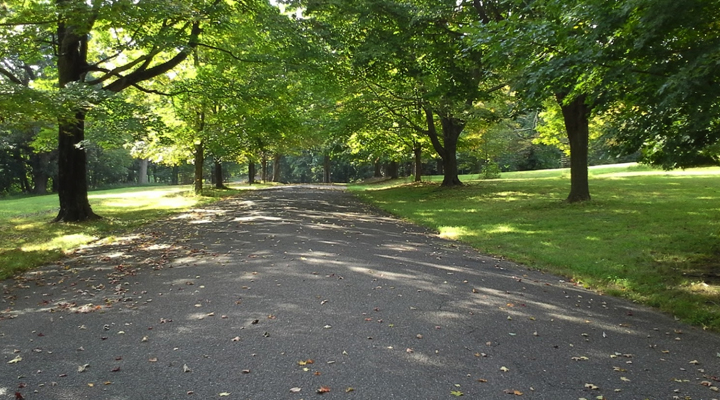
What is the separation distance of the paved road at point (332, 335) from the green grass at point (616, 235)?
680mm

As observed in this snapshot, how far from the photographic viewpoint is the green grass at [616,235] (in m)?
6.29

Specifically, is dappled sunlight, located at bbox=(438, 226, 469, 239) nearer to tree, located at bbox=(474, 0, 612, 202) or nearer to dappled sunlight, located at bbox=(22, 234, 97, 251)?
tree, located at bbox=(474, 0, 612, 202)

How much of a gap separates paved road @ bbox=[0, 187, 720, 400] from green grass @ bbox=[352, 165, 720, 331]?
0.68m

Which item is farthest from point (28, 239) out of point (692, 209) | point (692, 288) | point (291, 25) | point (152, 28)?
point (692, 209)

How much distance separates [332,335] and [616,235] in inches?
307

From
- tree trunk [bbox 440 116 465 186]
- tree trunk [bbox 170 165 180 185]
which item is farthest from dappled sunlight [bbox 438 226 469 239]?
tree trunk [bbox 170 165 180 185]

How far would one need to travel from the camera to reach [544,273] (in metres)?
7.40

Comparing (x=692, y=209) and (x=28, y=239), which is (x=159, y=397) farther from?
(x=692, y=209)

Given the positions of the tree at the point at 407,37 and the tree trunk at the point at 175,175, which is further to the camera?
the tree trunk at the point at 175,175

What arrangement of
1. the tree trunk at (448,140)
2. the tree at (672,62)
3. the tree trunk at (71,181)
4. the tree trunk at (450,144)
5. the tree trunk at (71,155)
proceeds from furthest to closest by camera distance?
the tree trunk at (450,144)
the tree trunk at (448,140)
the tree trunk at (71,181)
the tree trunk at (71,155)
the tree at (672,62)

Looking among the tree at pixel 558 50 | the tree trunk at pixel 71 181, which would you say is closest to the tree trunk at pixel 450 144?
the tree at pixel 558 50

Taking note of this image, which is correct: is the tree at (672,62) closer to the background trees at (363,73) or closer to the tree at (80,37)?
the background trees at (363,73)

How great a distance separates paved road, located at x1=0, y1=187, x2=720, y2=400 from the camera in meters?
3.51

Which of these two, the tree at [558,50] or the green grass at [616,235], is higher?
the tree at [558,50]
